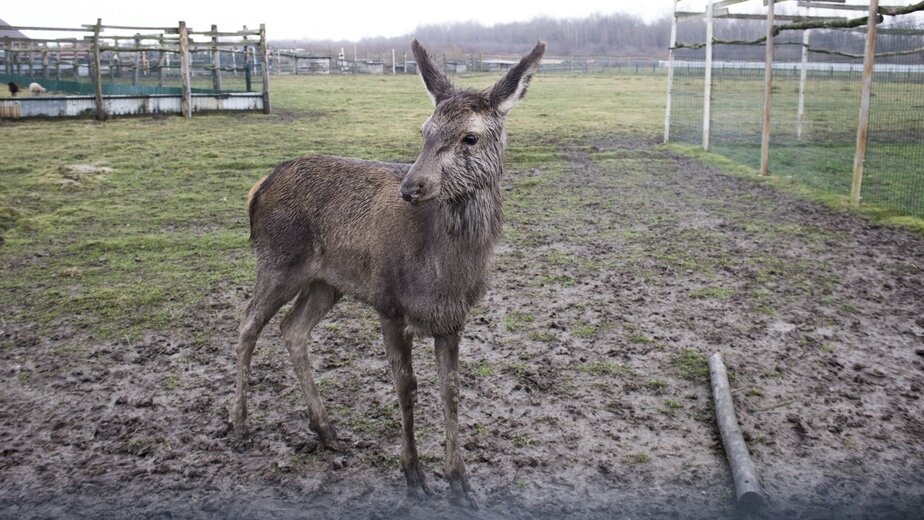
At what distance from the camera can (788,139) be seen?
1727cm

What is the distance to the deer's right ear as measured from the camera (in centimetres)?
403

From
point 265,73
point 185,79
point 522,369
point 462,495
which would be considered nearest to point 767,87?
point 522,369

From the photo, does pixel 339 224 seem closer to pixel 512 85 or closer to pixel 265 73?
pixel 512 85

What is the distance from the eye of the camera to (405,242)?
4.06 meters

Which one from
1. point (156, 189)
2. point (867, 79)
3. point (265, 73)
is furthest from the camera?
point (265, 73)

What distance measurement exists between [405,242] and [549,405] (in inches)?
63.6

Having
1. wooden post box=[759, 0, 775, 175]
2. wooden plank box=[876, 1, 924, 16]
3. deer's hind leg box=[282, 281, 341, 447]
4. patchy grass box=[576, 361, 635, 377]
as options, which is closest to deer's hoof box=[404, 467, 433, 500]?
deer's hind leg box=[282, 281, 341, 447]

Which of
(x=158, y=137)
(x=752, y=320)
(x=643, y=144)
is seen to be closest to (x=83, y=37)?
(x=158, y=137)

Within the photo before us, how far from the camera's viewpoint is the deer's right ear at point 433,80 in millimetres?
4031

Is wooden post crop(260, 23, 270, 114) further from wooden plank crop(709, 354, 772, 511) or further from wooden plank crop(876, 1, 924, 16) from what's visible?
wooden plank crop(709, 354, 772, 511)

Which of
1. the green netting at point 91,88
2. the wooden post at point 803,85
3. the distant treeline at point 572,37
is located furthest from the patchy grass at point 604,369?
the distant treeline at point 572,37

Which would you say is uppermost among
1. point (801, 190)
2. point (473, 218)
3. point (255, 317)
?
point (473, 218)

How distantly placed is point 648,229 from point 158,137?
12224 mm

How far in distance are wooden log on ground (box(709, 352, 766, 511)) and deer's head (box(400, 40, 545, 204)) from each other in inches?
74.9
